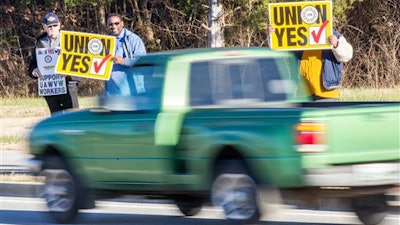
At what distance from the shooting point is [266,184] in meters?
9.68

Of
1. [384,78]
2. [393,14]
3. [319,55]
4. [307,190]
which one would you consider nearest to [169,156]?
[307,190]

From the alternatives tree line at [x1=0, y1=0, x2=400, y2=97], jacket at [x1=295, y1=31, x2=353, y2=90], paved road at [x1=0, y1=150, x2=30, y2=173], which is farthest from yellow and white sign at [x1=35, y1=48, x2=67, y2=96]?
tree line at [x1=0, y1=0, x2=400, y2=97]

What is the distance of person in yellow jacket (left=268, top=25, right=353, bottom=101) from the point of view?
13453mm

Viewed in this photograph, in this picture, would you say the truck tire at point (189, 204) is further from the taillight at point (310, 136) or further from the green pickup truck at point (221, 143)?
the taillight at point (310, 136)

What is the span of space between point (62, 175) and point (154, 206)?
1.90m

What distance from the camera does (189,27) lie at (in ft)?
105

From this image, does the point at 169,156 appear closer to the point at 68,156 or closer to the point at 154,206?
the point at 68,156

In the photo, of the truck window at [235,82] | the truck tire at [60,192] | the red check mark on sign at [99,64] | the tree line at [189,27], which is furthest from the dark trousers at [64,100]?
the tree line at [189,27]

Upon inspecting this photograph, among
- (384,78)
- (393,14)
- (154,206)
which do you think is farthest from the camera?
(393,14)

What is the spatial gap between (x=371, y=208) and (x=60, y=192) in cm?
291

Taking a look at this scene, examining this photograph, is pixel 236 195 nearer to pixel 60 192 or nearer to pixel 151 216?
pixel 60 192

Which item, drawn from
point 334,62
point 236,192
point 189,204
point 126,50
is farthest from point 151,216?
point 334,62

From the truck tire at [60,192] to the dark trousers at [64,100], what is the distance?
146 inches

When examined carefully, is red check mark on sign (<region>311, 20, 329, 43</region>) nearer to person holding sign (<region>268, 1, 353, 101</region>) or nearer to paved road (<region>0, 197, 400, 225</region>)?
person holding sign (<region>268, 1, 353, 101</region>)
